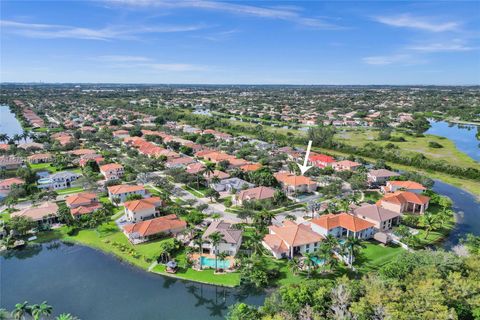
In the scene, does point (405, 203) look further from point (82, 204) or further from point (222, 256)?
point (82, 204)

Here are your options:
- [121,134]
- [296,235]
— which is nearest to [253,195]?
[296,235]

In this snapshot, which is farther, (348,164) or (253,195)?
(348,164)

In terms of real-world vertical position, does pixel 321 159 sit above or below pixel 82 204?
above

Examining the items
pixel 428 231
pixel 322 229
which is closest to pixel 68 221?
pixel 322 229

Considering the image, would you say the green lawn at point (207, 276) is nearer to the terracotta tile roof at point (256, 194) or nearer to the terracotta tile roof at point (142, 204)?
the terracotta tile roof at point (142, 204)

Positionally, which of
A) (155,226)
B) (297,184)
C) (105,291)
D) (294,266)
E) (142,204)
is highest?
(297,184)

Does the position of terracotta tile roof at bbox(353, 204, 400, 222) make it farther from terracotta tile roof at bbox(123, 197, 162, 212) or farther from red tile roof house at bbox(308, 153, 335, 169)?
terracotta tile roof at bbox(123, 197, 162, 212)
